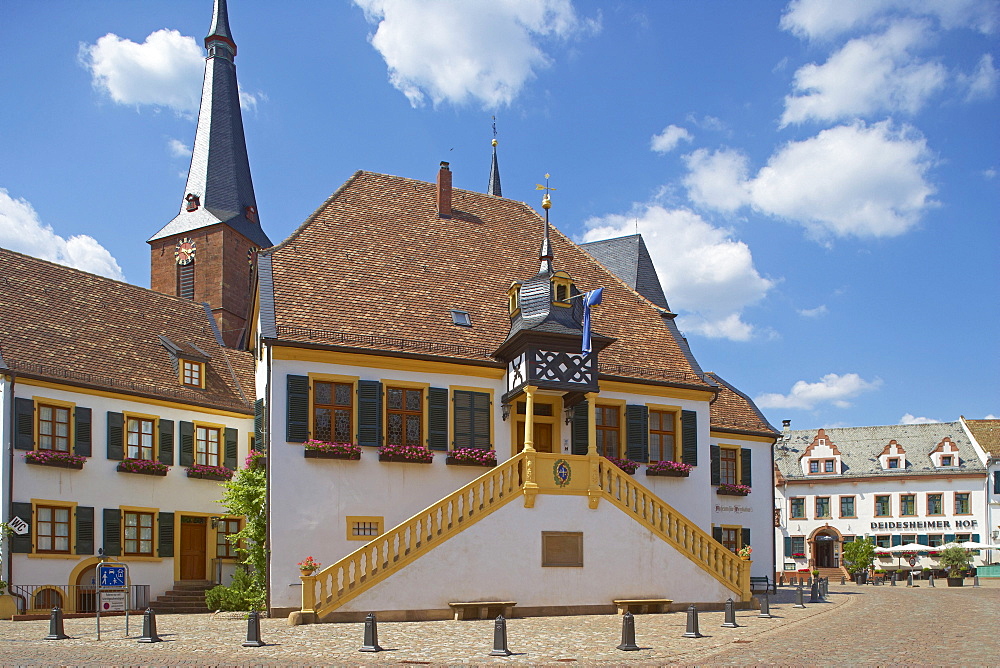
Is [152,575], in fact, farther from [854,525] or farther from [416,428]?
[854,525]

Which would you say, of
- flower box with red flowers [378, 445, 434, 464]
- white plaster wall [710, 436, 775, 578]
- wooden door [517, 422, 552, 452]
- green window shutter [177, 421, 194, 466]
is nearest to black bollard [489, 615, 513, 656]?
flower box with red flowers [378, 445, 434, 464]

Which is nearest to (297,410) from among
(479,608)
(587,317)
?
(479,608)

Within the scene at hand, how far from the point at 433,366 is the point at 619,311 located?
262 inches

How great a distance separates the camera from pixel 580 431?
24562 millimetres

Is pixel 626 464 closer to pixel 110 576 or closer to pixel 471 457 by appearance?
pixel 471 457

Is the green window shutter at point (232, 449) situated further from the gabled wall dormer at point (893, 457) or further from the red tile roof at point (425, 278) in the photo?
the gabled wall dormer at point (893, 457)

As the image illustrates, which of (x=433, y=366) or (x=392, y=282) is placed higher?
(x=392, y=282)

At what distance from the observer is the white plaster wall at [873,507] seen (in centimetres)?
5297

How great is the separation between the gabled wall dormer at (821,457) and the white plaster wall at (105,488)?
38726 mm

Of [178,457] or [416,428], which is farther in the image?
[178,457]

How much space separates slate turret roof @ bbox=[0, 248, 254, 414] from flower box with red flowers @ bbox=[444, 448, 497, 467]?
935 centimetres

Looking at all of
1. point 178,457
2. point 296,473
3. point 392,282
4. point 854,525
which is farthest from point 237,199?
point 854,525

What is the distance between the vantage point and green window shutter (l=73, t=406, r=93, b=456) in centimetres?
2530

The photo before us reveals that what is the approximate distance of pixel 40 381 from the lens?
81.0ft
